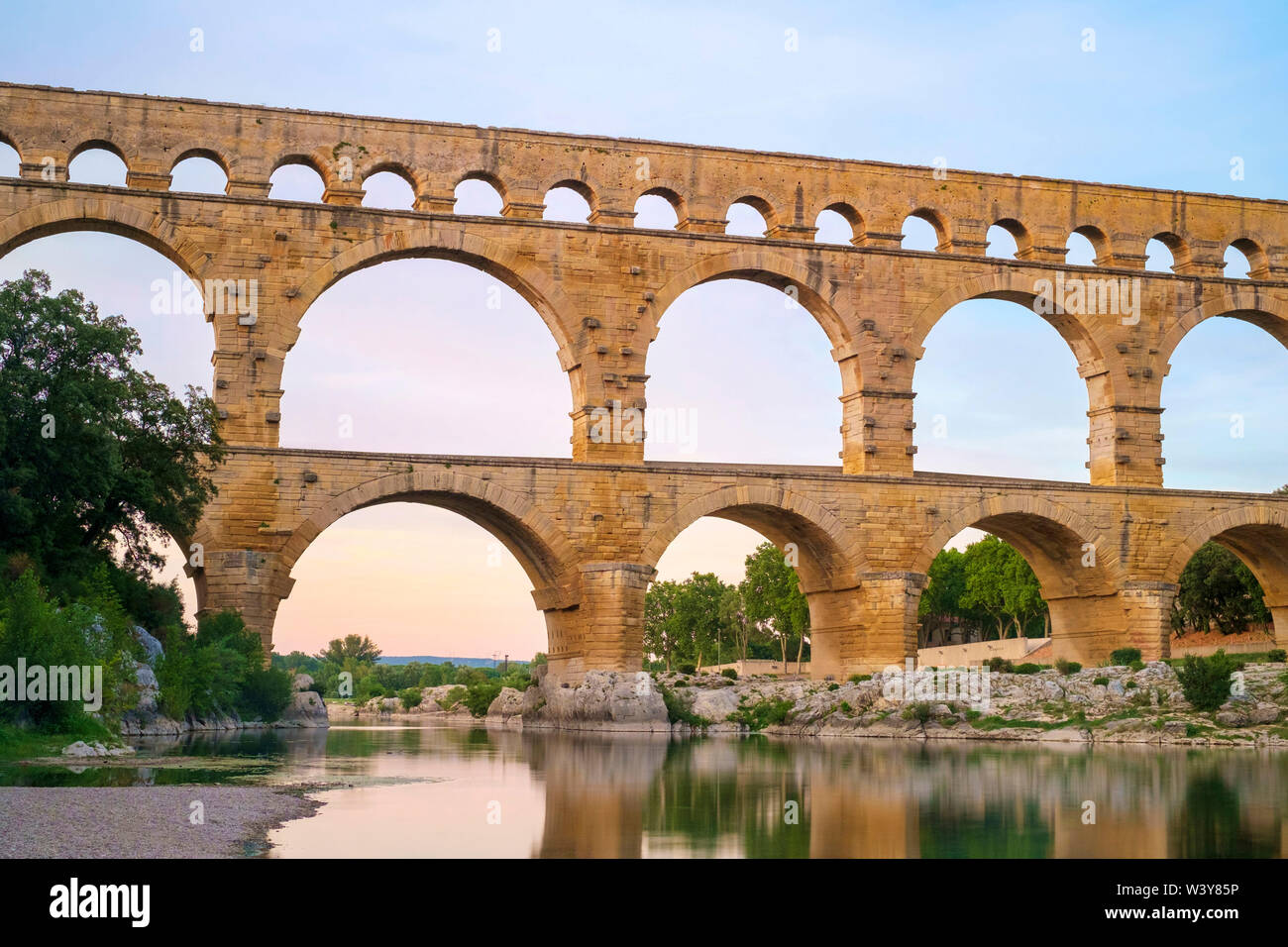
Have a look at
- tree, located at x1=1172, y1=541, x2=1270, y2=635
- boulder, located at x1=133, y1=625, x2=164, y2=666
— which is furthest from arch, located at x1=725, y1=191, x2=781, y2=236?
tree, located at x1=1172, y1=541, x2=1270, y2=635

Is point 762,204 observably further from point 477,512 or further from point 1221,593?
point 1221,593

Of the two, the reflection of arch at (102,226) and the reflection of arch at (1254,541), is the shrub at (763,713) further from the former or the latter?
the reflection of arch at (102,226)

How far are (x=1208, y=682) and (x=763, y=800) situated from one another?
16139 millimetres

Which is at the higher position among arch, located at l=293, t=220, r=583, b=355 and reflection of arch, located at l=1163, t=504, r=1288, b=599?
arch, located at l=293, t=220, r=583, b=355

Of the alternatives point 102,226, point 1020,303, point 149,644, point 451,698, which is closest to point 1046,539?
point 1020,303

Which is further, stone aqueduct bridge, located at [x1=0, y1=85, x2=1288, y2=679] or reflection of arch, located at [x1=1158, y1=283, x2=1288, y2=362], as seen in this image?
reflection of arch, located at [x1=1158, y1=283, x2=1288, y2=362]

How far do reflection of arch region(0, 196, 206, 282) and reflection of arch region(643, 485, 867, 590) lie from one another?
35.1 feet

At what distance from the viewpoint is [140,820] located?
1005 cm

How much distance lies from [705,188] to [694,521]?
7211 millimetres

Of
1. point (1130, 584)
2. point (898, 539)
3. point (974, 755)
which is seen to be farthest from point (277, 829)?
point (1130, 584)

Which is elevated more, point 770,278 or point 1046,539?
point 770,278

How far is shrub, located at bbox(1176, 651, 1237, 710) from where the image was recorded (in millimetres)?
26500

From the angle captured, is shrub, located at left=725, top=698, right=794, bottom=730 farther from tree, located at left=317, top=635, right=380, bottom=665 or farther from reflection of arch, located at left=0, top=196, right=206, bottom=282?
tree, located at left=317, top=635, right=380, bottom=665

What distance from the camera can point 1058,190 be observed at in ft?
109
